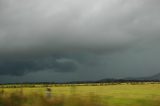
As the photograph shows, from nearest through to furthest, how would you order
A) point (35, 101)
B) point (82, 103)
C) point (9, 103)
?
1. point (82, 103)
2. point (35, 101)
3. point (9, 103)

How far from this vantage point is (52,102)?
28.9 m

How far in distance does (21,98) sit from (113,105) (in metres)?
7.30

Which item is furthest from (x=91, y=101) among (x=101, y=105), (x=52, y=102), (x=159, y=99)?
(x=159, y=99)

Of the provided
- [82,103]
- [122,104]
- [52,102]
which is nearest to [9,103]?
[52,102]

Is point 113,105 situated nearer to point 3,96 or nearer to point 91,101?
point 91,101

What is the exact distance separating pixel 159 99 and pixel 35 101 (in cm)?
876

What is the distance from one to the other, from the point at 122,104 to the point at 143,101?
3.28m

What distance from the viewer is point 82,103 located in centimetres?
2769

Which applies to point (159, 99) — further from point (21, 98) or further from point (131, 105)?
point (21, 98)

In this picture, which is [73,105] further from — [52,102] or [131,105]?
[131,105]

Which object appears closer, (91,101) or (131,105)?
(91,101)

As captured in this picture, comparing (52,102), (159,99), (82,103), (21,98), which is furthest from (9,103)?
(159,99)

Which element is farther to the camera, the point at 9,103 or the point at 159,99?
the point at 9,103

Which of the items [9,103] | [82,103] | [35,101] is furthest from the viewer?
[9,103]
